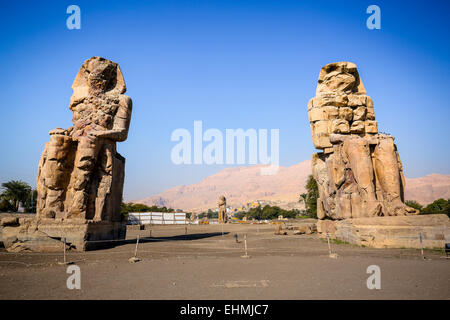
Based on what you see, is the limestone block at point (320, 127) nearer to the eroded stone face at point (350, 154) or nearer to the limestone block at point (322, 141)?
the eroded stone face at point (350, 154)

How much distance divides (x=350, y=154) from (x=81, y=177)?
9.44 m

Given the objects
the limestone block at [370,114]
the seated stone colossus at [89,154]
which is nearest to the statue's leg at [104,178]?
the seated stone colossus at [89,154]

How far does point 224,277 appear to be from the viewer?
5.05 meters

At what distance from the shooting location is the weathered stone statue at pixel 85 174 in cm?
820

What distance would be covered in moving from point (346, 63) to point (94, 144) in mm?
10786

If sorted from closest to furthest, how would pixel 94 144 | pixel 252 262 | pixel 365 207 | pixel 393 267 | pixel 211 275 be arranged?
1. pixel 211 275
2. pixel 393 267
3. pixel 252 262
4. pixel 94 144
5. pixel 365 207

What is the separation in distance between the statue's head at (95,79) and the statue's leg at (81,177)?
2057 millimetres

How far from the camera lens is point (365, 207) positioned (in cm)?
1005

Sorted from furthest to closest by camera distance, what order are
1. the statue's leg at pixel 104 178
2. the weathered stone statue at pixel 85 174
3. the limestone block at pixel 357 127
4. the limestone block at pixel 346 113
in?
the limestone block at pixel 346 113 < the limestone block at pixel 357 127 < the statue's leg at pixel 104 178 < the weathered stone statue at pixel 85 174

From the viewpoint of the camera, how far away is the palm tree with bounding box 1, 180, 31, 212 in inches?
1231

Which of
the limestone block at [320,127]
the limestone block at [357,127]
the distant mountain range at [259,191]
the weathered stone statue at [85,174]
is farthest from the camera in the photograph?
the distant mountain range at [259,191]

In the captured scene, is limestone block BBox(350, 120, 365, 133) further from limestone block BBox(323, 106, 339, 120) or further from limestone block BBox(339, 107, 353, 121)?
limestone block BBox(323, 106, 339, 120)

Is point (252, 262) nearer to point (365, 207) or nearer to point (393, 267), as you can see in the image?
point (393, 267)
